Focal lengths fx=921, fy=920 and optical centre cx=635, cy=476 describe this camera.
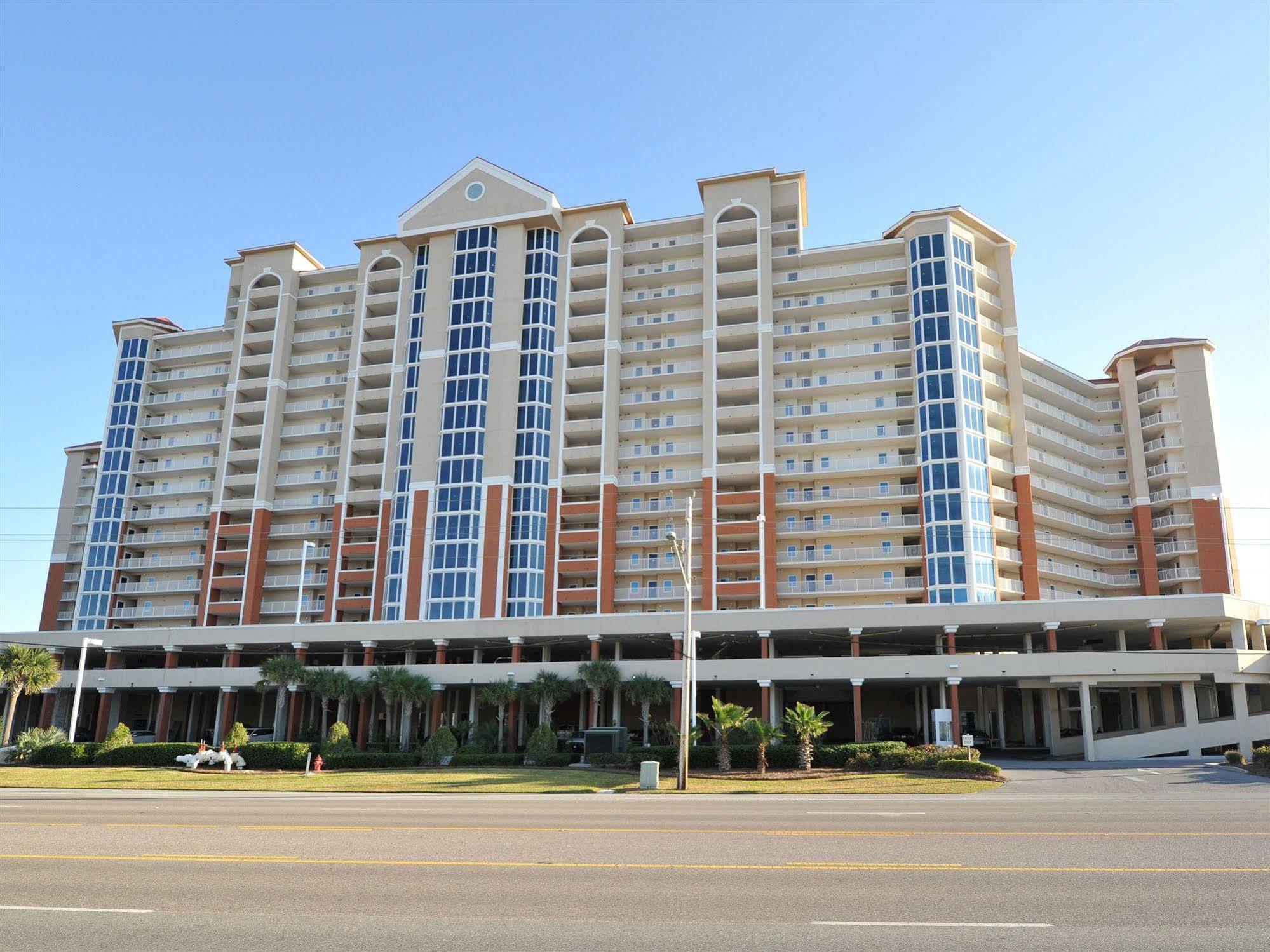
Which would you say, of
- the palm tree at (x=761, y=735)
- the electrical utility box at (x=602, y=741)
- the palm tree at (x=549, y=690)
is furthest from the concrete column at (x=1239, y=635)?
the palm tree at (x=549, y=690)

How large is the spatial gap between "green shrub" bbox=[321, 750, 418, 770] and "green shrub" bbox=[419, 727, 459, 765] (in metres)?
0.82

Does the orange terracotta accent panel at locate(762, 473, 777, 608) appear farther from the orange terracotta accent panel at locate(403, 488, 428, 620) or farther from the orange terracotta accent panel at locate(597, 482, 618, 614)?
the orange terracotta accent panel at locate(403, 488, 428, 620)

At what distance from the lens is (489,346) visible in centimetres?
8444

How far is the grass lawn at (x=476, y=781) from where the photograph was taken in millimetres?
34500

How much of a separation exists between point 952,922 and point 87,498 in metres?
131

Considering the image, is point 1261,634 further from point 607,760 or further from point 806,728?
point 607,760

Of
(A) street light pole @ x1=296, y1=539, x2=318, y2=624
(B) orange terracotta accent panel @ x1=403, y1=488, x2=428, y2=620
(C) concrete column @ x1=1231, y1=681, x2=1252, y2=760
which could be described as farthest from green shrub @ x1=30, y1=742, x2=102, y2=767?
(C) concrete column @ x1=1231, y1=681, x2=1252, y2=760

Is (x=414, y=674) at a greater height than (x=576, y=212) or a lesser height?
lesser

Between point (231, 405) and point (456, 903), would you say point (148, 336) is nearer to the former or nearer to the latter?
point (231, 405)

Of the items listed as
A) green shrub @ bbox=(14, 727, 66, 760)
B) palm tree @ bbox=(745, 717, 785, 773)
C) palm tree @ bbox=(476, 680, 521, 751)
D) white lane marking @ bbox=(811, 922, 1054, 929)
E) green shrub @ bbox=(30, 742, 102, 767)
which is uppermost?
palm tree @ bbox=(476, 680, 521, 751)

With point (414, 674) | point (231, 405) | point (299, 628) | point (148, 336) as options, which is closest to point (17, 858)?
point (414, 674)

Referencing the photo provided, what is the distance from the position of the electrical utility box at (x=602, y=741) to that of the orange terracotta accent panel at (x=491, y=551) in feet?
91.9

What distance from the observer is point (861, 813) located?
23.0 metres

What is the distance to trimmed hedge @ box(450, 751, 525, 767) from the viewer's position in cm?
4959
